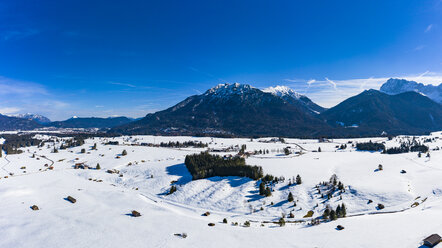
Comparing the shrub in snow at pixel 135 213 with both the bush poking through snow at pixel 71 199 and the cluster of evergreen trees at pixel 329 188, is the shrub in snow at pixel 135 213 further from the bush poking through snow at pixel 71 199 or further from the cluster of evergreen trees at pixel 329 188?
the cluster of evergreen trees at pixel 329 188

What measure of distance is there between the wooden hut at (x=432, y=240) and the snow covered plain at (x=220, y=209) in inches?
63.5

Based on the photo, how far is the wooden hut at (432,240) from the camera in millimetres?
33281

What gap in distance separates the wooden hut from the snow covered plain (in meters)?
1.61

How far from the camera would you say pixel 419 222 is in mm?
44531

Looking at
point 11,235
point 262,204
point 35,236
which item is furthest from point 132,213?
point 262,204

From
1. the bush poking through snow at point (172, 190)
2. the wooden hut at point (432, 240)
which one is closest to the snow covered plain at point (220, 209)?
the wooden hut at point (432, 240)

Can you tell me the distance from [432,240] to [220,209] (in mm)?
56462

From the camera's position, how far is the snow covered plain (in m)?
45.5

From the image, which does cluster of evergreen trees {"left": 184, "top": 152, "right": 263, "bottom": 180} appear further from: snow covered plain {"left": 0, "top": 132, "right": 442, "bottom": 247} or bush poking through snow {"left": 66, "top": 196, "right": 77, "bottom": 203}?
bush poking through snow {"left": 66, "top": 196, "right": 77, "bottom": 203}

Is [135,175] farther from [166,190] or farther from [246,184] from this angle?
[246,184]

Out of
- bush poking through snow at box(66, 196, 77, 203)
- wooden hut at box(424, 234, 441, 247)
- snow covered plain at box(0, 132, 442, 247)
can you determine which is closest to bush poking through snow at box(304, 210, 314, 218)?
snow covered plain at box(0, 132, 442, 247)

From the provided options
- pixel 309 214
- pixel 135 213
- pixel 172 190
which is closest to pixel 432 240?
pixel 309 214

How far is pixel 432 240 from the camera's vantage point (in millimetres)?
33719

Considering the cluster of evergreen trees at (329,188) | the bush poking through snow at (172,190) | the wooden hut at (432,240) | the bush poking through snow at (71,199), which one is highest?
the wooden hut at (432,240)
